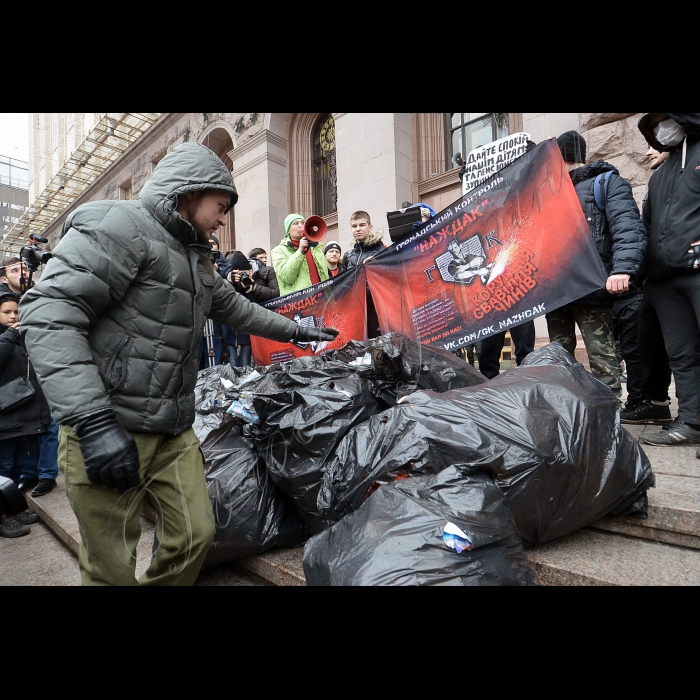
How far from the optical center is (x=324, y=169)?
38.4ft

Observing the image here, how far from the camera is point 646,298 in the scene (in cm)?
297

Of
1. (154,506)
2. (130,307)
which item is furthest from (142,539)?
(130,307)

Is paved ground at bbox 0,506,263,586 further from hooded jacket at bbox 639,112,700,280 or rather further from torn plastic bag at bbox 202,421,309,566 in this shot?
hooded jacket at bbox 639,112,700,280

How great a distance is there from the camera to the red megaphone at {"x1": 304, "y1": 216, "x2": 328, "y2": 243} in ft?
17.1

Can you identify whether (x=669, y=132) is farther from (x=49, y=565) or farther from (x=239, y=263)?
(x=49, y=565)

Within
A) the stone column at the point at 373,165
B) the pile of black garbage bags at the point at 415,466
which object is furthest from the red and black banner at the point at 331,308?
the stone column at the point at 373,165

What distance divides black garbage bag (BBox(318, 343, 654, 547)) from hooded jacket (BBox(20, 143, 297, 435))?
0.71 meters

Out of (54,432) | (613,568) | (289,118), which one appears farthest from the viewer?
(289,118)

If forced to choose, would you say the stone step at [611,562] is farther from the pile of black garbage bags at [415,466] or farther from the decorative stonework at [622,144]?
the decorative stonework at [622,144]

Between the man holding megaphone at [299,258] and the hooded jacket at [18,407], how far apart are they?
2.58 meters

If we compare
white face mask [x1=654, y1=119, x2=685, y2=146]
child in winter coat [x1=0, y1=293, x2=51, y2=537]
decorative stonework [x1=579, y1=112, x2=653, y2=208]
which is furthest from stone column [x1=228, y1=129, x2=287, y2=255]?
white face mask [x1=654, y1=119, x2=685, y2=146]
